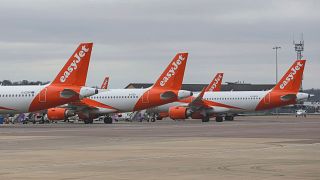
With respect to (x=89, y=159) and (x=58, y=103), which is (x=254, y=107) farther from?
(x=89, y=159)

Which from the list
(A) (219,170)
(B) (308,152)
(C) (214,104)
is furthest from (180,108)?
(A) (219,170)

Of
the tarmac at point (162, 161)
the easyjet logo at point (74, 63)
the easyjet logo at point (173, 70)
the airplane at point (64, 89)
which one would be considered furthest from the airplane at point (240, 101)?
the tarmac at point (162, 161)

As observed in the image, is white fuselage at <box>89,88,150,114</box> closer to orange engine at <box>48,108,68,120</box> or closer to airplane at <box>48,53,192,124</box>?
airplane at <box>48,53,192,124</box>

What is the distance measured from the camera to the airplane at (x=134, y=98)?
8575 cm

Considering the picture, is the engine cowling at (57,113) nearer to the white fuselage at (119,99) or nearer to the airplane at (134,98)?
the airplane at (134,98)

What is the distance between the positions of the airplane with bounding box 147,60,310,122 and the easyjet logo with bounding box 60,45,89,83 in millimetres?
23478

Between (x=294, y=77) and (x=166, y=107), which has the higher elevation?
(x=294, y=77)

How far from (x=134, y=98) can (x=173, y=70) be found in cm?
570

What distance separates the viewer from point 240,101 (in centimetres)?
10175

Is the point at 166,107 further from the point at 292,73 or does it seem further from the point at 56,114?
the point at 56,114

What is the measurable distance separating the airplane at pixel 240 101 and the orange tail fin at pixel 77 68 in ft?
75.7

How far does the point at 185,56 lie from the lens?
88125mm

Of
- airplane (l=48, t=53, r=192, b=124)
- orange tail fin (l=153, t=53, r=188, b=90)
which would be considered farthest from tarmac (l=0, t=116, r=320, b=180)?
orange tail fin (l=153, t=53, r=188, b=90)

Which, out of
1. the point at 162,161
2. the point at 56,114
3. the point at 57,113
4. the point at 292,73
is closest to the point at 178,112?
the point at 292,73
